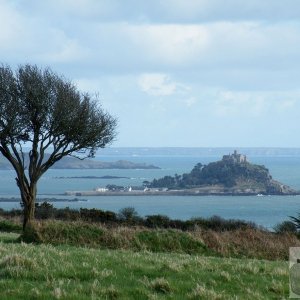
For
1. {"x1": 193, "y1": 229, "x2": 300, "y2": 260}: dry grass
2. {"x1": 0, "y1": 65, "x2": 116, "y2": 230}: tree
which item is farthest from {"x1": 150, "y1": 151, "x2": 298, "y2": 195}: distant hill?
{"x1": 193, "y1": 229, "x2": 300, "y2": 260}: dry grass

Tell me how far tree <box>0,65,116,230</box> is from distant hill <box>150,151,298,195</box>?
76553mm

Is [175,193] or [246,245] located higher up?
[175,193]

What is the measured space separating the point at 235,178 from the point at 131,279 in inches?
4149

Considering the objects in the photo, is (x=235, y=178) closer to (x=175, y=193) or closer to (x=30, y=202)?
(x=175, y=193)

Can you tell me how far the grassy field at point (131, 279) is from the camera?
9.51 m

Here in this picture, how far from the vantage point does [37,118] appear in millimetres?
32500

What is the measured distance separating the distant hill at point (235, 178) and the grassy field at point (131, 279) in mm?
97058

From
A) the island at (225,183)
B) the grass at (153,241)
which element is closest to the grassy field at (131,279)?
the grass at (153,241)

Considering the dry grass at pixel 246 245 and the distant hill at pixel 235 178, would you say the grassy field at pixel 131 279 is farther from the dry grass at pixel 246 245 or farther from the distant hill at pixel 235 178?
the distant hill at pixel 235 178

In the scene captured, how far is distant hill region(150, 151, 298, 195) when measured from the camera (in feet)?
361

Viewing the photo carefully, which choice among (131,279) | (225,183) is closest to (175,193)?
(225,183)

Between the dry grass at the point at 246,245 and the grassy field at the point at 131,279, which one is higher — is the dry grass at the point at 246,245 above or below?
below

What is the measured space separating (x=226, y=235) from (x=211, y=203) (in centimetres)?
7790

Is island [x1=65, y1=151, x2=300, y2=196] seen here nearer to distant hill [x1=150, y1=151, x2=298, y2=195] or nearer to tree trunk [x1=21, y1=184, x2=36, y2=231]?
distant hill [x1=150, y1=151, x2=298, y2=195]
